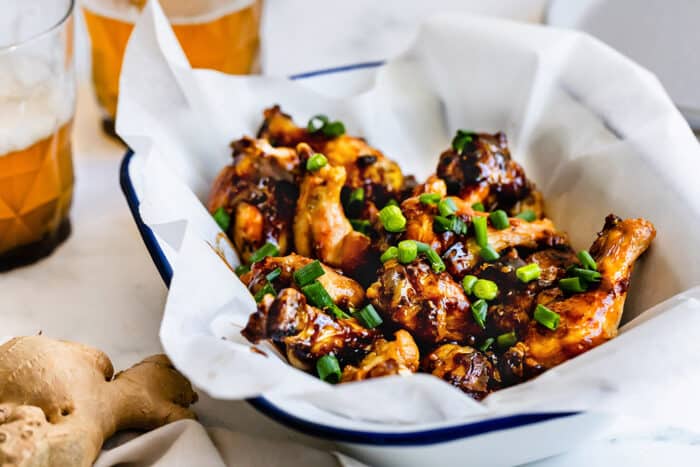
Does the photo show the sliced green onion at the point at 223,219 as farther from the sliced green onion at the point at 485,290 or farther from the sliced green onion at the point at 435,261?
the sliced green onion at the point at 485,290

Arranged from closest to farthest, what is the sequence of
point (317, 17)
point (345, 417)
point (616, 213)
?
point (345, 417) → point (616, 213) → point (317, 17)

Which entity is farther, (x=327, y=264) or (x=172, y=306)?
(x=327, y=264)

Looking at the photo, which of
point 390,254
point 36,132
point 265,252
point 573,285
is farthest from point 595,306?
point 36,132

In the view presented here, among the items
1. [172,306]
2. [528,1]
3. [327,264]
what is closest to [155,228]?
[172,306]

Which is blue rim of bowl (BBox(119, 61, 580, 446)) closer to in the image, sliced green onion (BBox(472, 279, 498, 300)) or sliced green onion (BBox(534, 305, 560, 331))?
sliced green onion (BBox(534, 305, 560, 331))

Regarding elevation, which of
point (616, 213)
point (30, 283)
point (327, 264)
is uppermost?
point (616, 213)

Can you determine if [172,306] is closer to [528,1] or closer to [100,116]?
[100,116]

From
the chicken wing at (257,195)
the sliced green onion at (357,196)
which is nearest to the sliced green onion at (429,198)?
the sliced green onion at (357,196)

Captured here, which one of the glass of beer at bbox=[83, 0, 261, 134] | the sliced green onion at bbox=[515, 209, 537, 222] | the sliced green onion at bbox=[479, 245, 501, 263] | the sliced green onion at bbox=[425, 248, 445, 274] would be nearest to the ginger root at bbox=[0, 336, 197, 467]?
the sliced green onion at bbox=[425, 248, 445, 274]
